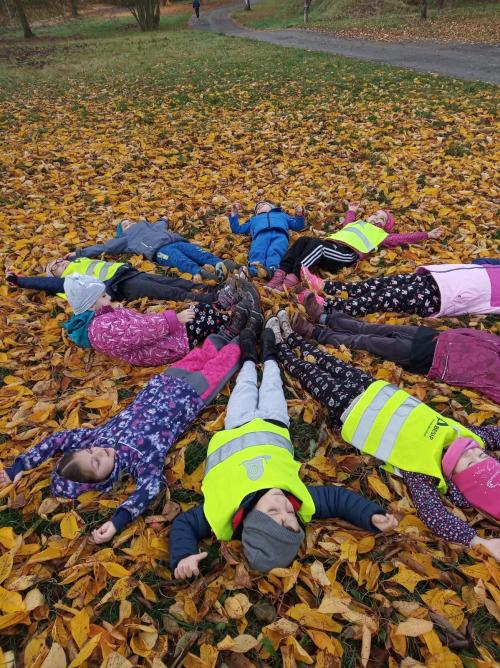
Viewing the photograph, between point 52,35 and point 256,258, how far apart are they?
35020mm

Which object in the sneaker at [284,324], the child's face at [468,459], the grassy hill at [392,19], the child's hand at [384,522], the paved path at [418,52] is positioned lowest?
the child's hand at [384,522]

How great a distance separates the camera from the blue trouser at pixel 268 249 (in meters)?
5.13

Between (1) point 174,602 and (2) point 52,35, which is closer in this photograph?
(1) point 174,602

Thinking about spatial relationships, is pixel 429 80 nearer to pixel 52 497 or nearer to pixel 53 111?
pixel 53 111

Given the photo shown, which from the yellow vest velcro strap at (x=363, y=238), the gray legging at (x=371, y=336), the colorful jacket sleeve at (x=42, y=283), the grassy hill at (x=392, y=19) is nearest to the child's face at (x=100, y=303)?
the colorful jacket sleeve at (x=42, y=283)

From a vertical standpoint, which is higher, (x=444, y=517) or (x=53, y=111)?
(x=53, y=111)

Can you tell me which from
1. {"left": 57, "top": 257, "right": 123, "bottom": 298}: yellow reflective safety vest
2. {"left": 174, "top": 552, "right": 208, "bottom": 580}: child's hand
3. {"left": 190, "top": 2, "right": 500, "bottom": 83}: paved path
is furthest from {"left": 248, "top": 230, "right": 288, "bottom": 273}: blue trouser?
{"left": 190, "top": 2, "right": 500, "bottom": 83}: paved path

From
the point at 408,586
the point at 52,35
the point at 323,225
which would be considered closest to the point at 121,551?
the point at 408,586

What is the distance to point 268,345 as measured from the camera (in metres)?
3.96

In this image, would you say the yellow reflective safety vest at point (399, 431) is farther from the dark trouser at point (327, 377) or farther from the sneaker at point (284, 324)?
the sneaker at point (284, 324)

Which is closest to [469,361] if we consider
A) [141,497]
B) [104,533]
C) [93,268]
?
[141,497]

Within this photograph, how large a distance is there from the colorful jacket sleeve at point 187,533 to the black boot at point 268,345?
1.50 metres

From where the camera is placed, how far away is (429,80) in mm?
12133

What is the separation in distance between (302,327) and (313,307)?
26cm
